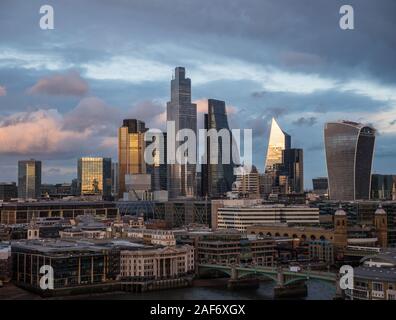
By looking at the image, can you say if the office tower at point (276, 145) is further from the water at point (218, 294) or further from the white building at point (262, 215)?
the water at point (218, 294)

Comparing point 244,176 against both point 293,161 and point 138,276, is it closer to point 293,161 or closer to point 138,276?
point 293,161

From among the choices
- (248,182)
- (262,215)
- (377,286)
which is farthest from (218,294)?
(248,182)

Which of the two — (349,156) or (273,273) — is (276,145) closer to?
(349,156)

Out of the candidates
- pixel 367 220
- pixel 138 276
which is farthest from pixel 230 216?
pixel 138 276

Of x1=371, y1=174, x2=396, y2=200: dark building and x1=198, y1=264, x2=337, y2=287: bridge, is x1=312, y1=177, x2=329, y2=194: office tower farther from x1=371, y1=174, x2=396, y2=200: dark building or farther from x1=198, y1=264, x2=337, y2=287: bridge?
x1=198, y1=264, x2=337, y2=287: bridge
